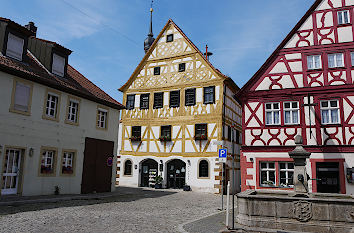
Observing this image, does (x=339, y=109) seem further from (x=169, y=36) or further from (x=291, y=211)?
(x=169, y=36)

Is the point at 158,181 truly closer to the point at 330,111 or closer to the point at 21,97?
the point at 21,97

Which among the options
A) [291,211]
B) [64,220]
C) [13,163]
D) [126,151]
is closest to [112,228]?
[64,220]

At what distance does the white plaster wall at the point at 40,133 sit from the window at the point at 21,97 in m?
0.24

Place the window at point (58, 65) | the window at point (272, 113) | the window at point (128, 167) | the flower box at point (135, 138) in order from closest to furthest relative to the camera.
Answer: the window at point (272, 113) < the window at point (58, 65) < the flower box at point (135, 138) < the window at point (128, 167)

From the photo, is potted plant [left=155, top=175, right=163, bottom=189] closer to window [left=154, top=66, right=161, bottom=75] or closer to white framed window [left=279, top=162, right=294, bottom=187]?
window [left=154, top=66, right=161, bottom=75]

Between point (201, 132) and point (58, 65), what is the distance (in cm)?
1111

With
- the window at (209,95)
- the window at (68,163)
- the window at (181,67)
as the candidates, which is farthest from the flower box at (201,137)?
the window at (68,163)

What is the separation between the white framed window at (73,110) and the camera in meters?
17.0

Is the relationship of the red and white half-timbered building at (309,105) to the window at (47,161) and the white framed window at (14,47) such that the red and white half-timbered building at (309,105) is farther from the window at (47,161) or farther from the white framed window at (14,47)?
the white framed window at (14,47)

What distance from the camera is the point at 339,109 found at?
15812 millimetres

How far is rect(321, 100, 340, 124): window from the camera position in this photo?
15.9 meters

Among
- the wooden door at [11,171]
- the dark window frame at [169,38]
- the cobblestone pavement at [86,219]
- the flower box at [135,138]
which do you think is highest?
the dark window frame at [169,38]

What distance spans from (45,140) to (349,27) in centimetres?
1709

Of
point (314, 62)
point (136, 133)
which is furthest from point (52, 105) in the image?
point (314, 62)
